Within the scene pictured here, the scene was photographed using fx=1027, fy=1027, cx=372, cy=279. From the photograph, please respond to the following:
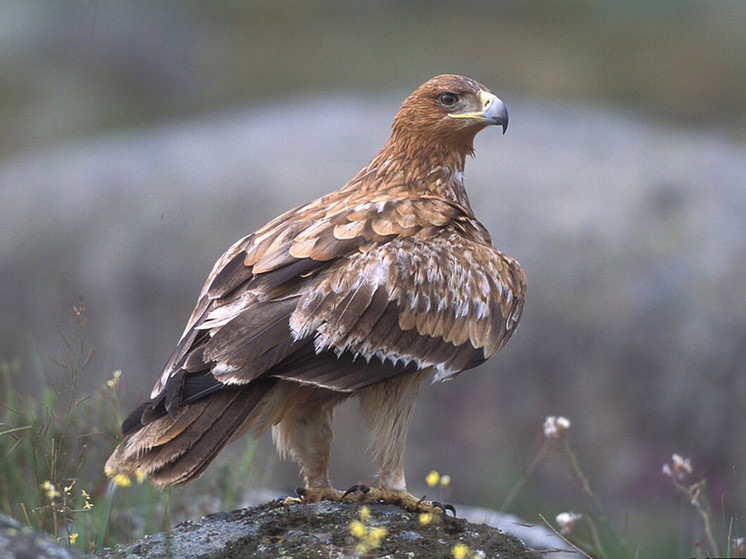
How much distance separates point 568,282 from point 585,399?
92cm

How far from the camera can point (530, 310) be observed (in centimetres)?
802

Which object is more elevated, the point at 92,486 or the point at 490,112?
the point at 490,112

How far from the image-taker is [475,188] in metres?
8.40

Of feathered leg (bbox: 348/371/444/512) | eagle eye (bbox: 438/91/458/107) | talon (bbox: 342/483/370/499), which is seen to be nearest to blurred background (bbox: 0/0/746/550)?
talon (bbox: 342/483/370/499)

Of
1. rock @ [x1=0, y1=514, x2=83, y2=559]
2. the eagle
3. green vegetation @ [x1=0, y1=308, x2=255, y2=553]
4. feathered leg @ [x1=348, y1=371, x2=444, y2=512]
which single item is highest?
the eagle

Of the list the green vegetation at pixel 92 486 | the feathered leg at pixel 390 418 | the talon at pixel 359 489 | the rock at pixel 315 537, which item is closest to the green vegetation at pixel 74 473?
the green vegetation at pixel 92 486

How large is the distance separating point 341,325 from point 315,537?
0.79 metres

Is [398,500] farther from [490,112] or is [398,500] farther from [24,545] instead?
[24,545]

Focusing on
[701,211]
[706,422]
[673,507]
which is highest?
[701,211]

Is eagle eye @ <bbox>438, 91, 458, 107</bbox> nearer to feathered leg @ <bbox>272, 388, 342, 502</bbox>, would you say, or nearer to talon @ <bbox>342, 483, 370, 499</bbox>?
feathered leg @ <bbox>272, 388, 342, 502</bbox>

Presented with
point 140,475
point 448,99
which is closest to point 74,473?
point 140,475

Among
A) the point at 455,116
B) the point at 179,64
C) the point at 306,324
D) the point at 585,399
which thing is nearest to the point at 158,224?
the point at 179,64

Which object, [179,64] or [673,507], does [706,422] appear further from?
[179,64]

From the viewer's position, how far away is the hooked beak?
187 inches
